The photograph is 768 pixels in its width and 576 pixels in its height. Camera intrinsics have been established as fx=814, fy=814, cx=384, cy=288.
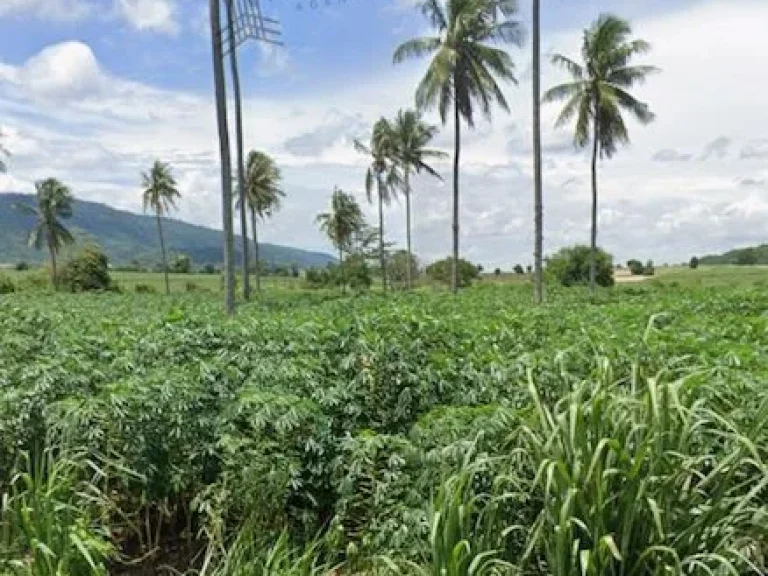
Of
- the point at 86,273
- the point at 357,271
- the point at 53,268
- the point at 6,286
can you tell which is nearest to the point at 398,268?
the point at 357,271

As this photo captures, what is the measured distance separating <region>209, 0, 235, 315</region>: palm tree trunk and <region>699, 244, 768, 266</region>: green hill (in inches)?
2117

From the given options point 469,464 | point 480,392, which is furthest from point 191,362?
point 469,464

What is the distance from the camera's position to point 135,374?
15.9 feet

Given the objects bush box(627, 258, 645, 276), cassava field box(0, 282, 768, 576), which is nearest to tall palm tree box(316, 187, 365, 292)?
bush box(627, 258, 645, 276)

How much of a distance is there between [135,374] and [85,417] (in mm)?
807

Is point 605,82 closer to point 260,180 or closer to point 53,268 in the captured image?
point 260,180

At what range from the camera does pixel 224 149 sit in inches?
625

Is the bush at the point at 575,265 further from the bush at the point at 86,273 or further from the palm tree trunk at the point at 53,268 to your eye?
the palm tree trunk at the point at 53,268

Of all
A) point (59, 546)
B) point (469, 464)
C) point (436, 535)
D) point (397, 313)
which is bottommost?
point (59, 546)

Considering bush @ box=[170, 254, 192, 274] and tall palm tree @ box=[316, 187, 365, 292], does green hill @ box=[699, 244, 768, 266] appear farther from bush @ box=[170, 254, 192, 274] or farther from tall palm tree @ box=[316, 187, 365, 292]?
bush @ box=[170, 254, 192, 274]

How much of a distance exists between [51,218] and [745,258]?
52.3 metres

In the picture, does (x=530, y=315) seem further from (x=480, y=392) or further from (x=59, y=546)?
(x=59, y=546)

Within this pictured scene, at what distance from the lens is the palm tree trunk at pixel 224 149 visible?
1527cm

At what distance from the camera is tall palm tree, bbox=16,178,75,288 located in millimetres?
54125
